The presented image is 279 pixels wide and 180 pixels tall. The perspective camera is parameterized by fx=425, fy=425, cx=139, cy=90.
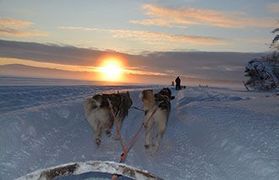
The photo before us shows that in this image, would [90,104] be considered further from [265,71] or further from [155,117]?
[265,71]

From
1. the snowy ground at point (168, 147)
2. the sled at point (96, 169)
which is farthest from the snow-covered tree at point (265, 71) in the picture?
the sled at point (96, 169)

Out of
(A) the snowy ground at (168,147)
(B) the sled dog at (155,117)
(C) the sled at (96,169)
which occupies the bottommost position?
(A) the snowy ground at (168,147)

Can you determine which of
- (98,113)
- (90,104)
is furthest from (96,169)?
(90,104)

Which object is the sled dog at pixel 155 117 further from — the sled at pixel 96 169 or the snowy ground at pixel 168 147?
the sled at pixel 96 169

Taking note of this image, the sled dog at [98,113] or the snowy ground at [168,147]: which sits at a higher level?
the sled dog at [98,113]

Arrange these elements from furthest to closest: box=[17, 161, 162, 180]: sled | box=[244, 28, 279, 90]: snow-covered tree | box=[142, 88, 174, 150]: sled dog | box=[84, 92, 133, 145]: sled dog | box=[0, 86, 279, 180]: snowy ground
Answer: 1. box=[244, 28, 279, 90]: snow-covered tree
2. box=[84, 92, 133, 145]: sled dog
3. box=[142, 88, 174, 150]: sled dog
4. box=[0, 86, 279, 180]: snowy ground
5. box=[17, 161, 162, 180]: sled

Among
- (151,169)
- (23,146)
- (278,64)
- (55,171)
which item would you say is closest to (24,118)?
(23,146)

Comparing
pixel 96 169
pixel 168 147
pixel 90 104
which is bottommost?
pixel 168 147

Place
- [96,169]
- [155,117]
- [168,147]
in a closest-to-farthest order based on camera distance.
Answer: [96,169], [155,117], [168,147]

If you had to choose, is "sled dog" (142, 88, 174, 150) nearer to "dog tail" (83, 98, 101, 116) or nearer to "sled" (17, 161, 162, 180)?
"dog tail" (83, 98, 101, 116)

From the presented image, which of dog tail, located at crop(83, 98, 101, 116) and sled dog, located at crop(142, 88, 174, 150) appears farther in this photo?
dog tail, located at crop(83, 98, 101, 116)

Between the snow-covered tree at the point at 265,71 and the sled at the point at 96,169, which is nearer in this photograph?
the sled at the point at 96,169

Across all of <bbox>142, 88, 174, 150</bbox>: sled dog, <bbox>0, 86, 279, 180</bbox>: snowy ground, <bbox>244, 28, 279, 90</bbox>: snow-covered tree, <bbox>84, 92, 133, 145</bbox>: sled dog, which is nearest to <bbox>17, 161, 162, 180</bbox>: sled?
<bbox>0, 86, 279, 180</bbox>: snowy ground

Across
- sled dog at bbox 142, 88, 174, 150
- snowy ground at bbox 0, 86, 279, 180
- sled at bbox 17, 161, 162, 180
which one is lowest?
snowy ground at bbox 0, 86, 279, 180
